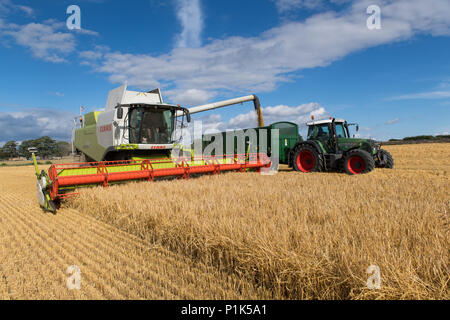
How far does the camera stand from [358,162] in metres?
7.46

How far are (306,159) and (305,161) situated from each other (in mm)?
76

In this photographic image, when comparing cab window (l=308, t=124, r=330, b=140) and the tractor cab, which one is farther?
cab window (l=308, t=124, r=330, b=140)

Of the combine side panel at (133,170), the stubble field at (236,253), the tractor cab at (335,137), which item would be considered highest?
the tractor cab at (335,137)

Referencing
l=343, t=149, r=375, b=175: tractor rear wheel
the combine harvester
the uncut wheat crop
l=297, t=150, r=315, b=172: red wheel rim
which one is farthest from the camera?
l=297, t=150, r=315, b=172: red wheel rim

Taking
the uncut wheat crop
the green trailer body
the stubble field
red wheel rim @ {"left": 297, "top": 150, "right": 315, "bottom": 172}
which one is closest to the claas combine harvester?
red wheel rim @ {"left": 297, "top": 150, "right": 315, "bottom": 172}

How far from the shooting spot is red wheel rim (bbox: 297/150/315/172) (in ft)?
28.3

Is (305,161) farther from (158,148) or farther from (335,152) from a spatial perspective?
(158,148)

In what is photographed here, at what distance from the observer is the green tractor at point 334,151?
7.52 meters

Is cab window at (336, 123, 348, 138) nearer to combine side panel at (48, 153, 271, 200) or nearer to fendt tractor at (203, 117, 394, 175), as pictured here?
fendt tractor at (203, 117, 394, 175)

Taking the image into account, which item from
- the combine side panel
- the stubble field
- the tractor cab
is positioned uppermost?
the tractor cab

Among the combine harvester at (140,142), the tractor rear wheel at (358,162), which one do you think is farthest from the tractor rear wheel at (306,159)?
the combine harvester at (140,142)

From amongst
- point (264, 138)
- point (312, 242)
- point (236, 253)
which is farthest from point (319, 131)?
point (236, 253)

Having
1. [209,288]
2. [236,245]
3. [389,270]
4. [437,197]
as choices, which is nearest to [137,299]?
[209,288]

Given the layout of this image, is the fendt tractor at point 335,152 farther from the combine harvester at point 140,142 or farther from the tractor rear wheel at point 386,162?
the combine harvester at point 140,142
